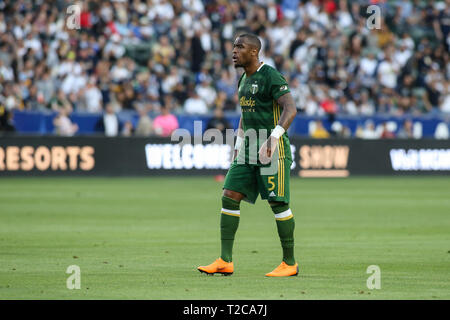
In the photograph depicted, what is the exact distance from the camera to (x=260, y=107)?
9609 millimetres

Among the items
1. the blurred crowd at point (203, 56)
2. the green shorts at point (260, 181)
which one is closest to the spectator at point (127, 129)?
the blurred crowd at point (203, 56)

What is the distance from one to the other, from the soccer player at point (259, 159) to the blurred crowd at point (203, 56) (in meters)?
16.5

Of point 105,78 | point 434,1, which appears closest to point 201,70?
point 105,78

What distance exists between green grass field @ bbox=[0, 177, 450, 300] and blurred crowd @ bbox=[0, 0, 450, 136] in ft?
13.1

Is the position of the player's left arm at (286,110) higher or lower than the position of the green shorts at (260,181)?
higher

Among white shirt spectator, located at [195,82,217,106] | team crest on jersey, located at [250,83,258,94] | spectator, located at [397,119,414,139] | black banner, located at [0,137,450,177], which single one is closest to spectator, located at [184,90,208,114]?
white shirt spectator, located at [195,82,217,106]

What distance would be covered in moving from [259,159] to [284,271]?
3.81ft

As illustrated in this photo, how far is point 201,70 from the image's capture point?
1167 inches

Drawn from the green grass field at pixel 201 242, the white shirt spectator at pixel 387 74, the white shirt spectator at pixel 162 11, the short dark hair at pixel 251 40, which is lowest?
the green grass field at pixel 201 242

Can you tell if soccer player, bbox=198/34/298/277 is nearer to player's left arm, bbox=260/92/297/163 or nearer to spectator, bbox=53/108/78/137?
player's left arm, bbox=260/92/297/163

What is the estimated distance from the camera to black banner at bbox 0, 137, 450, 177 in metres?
25.4

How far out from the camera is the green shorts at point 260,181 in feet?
31.2

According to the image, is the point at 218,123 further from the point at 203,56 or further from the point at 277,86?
the point at 277,86

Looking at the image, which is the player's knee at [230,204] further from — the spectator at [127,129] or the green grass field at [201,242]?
the spectator at [127,129]
